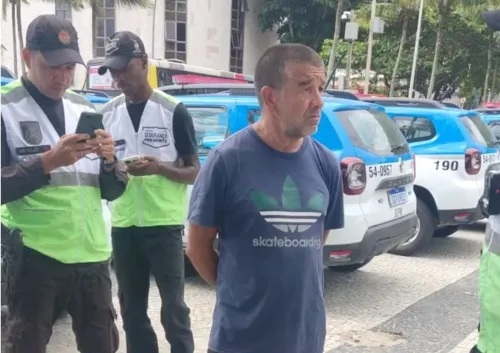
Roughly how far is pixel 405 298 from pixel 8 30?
2986 cm

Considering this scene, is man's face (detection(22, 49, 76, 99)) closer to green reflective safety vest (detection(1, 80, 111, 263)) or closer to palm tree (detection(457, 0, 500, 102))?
green reflective safety vest (detection(1, 80, 111, 263))

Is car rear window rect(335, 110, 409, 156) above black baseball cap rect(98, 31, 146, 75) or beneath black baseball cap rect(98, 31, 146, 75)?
beneath

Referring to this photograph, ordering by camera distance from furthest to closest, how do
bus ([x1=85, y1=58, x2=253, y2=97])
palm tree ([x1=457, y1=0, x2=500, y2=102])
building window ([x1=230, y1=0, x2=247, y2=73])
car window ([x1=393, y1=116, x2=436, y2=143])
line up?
building window ([x1=230, y1=0, x2=247, y2=73])
palm tree ([x1=457, y1=0, x2=500, y2=102])
bus ([x1=85, y1=58, x2=253, y2=97])
car window ([x1=393, y1=116, x2=436, y2=143])

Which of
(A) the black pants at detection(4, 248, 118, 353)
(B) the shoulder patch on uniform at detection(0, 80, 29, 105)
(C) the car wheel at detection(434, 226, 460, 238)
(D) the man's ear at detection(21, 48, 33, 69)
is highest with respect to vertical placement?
(D) the man's ear at detection(21, 48, 33, 69)

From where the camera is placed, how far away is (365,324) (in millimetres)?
5309

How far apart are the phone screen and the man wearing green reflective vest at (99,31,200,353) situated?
82 cm

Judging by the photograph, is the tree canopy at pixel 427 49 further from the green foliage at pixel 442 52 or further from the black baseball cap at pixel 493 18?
the black baseball cap at pixel 493 18

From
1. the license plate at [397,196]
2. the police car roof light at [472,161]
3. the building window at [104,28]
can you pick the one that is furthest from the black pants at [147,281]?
the building window at [104,28]

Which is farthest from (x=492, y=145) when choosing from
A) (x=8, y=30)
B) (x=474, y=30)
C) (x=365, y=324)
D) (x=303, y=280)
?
(x=8, y=30)

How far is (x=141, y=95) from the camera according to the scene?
3689 millimetres

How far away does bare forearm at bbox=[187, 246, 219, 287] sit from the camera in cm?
255

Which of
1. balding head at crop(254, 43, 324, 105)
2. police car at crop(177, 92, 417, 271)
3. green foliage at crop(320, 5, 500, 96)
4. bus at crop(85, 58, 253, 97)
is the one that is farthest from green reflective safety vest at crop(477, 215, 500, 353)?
green foliage at crop(320, 5, 500, 96)

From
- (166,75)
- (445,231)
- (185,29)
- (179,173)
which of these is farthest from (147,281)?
(185,29)

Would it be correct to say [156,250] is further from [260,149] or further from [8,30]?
[8,30]
